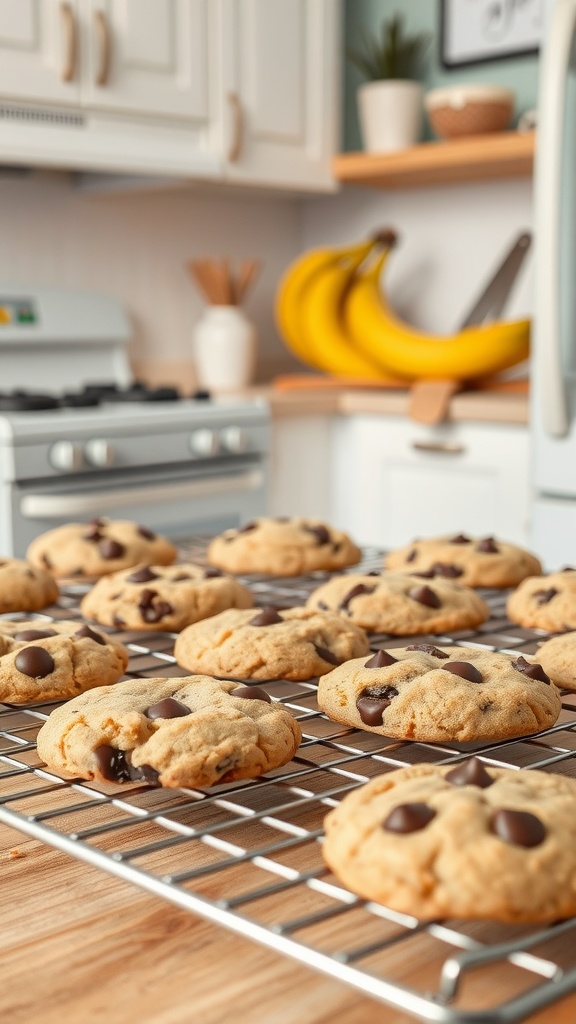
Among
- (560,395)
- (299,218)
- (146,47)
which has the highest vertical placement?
(146,47)

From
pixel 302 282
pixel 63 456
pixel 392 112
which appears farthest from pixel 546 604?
pixel 392 112

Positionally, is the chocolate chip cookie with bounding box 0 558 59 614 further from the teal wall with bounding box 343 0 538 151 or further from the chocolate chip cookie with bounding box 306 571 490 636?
the teal wall with bounding box 343 0 538 151

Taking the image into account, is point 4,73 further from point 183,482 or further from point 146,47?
point 183,482

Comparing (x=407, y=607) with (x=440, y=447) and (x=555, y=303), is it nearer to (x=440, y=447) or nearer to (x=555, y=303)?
(x=555, y=303)

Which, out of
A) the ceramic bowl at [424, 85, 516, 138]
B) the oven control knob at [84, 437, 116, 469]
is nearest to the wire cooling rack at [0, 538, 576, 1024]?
the oven control knob at [84, 437, 116, 469]

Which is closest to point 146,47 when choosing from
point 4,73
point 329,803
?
point 4,73
